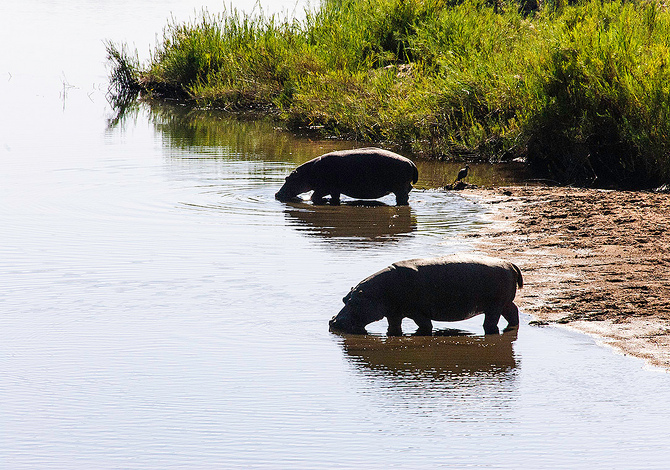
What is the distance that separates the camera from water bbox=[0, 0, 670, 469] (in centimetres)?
487

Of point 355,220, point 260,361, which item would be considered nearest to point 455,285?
point 260,361

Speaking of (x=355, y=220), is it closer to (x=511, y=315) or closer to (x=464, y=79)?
(x=511, y=315)

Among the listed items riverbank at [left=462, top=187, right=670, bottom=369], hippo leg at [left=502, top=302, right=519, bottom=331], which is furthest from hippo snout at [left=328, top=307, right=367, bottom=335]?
riverbank at [left=462, top=187, right=670, bottom=369]

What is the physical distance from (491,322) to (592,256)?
221cm

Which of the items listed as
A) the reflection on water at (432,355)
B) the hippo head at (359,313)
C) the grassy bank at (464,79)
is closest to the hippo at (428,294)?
the hippo head at (359,313)

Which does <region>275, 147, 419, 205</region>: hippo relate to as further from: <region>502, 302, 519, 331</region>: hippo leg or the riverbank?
<region>502, 302, 519, 331</region>: hippo leg

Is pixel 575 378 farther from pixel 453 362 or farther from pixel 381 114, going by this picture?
pixel 381 114

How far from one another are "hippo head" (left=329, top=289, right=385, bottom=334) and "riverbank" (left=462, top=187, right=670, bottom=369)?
1.21m

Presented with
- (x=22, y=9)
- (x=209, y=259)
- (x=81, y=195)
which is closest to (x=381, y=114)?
(x=81, y=195)

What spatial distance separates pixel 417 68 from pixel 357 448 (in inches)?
557

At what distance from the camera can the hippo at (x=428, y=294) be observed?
21.2 feet

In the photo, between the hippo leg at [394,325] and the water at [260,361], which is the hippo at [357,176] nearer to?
the water at [260,361]

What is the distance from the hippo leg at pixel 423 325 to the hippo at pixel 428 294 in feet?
0.04

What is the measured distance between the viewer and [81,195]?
12.0 metres
